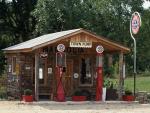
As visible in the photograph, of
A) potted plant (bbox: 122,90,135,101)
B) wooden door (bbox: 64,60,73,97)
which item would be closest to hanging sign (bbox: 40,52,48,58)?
wooden door (bbox: 64,60,73,97)

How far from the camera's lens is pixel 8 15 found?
153ft

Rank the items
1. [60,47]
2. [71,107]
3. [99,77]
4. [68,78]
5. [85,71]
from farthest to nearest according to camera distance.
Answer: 1. [85,71]
2. [68,78]
3. [99,77]
4. [60,47]
5. [71,107]

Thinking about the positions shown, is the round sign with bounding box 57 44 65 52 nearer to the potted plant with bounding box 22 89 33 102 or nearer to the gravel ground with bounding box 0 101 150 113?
the potted plant with bounding box 22 89 33 102

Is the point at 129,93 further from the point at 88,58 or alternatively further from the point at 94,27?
the point at 94,27

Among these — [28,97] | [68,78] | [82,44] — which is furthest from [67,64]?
[28,97]

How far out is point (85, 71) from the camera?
28984 millimetres

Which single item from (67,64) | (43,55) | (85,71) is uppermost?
(43,55)

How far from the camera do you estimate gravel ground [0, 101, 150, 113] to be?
70.9 ft

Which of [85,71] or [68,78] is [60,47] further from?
[85,71]

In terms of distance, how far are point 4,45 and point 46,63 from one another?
16.9m

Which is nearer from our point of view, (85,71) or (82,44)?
(82,44)

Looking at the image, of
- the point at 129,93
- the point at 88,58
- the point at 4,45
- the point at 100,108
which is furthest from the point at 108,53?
the point at 4,45

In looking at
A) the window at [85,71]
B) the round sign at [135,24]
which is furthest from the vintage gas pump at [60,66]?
the round sign at [135,24]

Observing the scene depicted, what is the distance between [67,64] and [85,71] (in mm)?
1224
